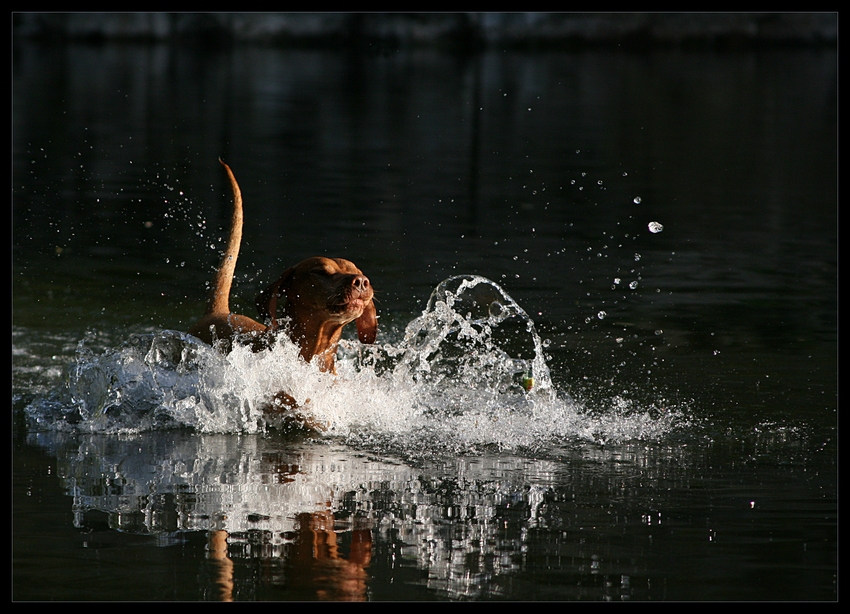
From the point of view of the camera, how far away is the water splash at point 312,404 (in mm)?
5758

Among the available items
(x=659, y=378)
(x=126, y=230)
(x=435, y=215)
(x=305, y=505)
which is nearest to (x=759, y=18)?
(x=435, y=215)

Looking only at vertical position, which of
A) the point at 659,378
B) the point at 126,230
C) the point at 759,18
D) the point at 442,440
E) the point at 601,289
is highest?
the point at 759,18

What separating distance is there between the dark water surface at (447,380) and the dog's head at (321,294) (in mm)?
372

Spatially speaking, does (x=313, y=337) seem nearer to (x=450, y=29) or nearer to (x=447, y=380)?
(x=447, y=380)

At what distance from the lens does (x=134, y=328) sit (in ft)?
Result: 25.5

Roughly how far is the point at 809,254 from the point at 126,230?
5.89 meters

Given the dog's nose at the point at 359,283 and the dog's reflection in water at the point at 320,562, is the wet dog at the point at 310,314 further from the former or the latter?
the dog's reflection in water at the point at 320,562

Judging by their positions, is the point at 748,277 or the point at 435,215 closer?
the point at 748,277

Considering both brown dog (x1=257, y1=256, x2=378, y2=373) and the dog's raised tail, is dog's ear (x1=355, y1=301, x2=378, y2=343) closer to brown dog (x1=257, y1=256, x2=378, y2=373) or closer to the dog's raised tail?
brown dog (x1=257, y1=256, x2=378, y2=373)

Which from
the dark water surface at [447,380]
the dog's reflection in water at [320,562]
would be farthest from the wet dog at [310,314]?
the dog's reflection in water at [320,562]

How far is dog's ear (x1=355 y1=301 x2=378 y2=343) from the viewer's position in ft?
20.6

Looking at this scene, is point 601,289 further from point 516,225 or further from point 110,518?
point 110,518

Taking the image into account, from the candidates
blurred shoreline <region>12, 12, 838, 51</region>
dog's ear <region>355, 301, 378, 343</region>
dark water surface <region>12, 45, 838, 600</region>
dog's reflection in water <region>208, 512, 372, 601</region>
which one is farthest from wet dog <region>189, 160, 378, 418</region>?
blurred shoreline <region>12, 12, 838, 51</region>

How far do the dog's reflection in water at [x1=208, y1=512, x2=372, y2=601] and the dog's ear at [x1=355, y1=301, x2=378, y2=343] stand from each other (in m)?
1.91
